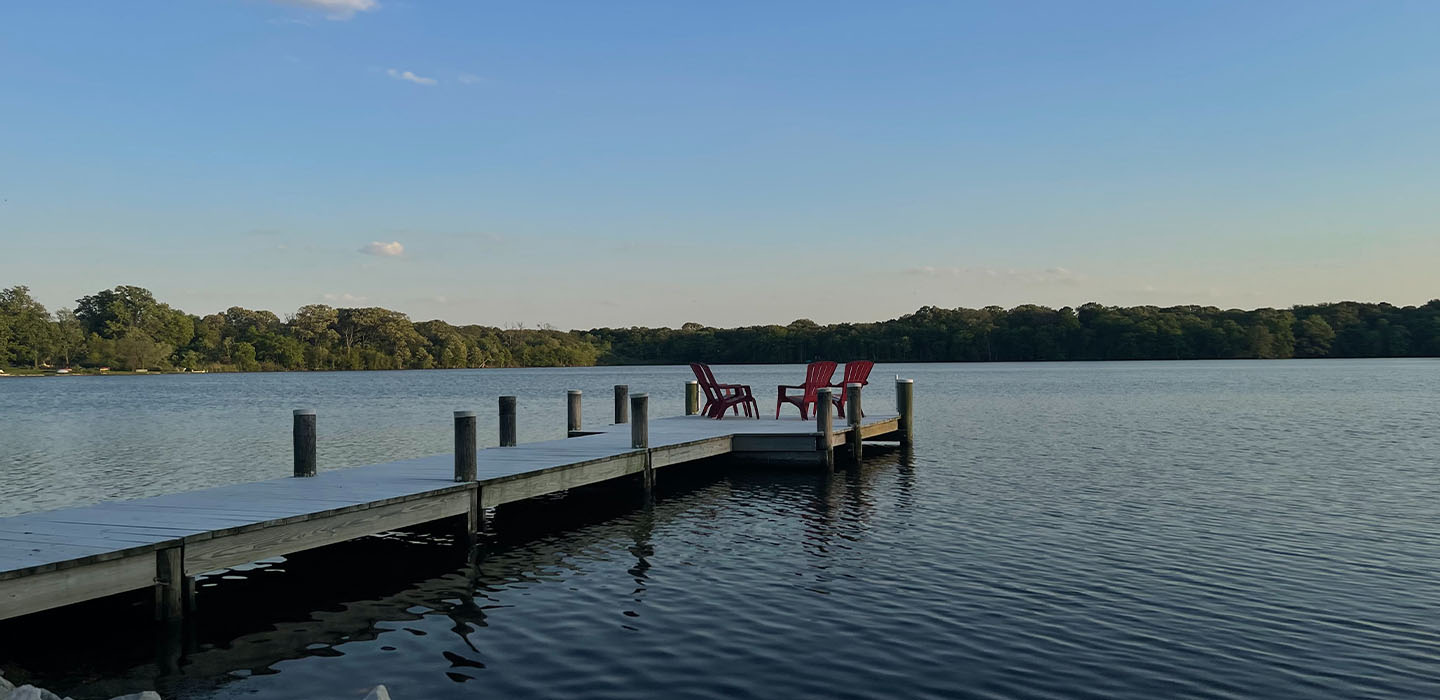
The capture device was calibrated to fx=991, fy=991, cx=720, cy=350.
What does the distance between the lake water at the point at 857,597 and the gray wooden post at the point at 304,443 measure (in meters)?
0.95

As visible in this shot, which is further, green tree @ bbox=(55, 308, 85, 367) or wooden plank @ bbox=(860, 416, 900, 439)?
green tree @ bbox=(55, 308, 85, 367)

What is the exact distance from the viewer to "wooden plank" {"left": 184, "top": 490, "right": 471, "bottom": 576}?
6.89 meters

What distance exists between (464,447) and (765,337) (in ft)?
389

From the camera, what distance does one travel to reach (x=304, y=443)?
1037cm

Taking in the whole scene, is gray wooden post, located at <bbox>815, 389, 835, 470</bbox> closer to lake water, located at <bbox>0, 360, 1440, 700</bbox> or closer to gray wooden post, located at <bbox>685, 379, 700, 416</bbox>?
lake water, located at <bbox>0, 360, 1440, 700</bbox>

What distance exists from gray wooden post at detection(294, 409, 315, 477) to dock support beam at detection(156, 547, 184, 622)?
3.53 meters

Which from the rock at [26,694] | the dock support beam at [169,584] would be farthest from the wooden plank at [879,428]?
the rock at [26,694]

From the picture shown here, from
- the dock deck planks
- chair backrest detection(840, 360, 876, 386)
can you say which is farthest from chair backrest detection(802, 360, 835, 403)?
the dock deck planks

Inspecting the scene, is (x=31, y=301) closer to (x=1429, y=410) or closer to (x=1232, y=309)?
(x=1429, y=410)

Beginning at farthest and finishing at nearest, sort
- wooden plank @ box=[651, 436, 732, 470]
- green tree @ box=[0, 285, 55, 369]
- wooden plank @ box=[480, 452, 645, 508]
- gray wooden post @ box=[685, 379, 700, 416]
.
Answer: green tree @ box=[0, 285, 55, 369], gray wooden post @ box=[685, 379, 700, 416], wooden plank @ box=[651, 436, 732, 470], wooden plank @ box=[480, 452, 645, 508]

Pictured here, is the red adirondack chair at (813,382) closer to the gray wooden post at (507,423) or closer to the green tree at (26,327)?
the gray wooden post at (507,423)

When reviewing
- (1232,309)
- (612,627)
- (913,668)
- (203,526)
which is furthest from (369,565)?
(1232,309)

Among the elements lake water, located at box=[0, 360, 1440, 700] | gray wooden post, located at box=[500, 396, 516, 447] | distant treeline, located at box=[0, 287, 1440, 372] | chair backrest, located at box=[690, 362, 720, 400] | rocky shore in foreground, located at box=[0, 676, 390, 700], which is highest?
distant treeline, located at box=[0, 287, 1440, 372]

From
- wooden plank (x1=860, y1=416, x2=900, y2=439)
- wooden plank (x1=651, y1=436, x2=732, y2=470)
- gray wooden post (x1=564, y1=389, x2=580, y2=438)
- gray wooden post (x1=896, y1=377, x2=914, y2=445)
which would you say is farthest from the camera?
gray wooden post (x1=896, y1=377, x2=914, y2=445)
